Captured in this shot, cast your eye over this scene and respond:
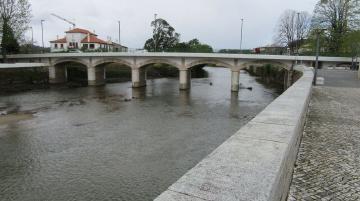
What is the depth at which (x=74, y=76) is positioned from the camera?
55.9 meters

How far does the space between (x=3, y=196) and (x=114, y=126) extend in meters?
10.4

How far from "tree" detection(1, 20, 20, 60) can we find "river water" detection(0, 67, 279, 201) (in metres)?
21.0

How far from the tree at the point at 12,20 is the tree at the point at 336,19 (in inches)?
1855

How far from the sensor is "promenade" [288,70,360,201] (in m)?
4.88

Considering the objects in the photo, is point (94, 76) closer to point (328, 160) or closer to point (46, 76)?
point (46, 76)

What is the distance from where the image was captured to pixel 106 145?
15.8 m

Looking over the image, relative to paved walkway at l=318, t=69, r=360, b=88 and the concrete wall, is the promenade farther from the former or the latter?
paved walkway at l=318, t=69, r=360, b=88

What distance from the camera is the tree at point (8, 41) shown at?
4553 cm

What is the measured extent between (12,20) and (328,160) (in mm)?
51820

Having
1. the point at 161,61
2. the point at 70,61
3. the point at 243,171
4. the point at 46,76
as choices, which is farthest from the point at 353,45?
the point at 46,76

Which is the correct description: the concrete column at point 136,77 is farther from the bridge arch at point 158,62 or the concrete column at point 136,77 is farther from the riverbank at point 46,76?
the riverbank at point 46,76

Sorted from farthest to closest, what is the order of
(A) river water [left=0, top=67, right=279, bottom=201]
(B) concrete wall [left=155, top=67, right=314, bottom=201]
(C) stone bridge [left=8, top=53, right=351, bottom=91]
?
(C) stone bridge [left=8, top=53, right=351, bottom=91]
(A) river water [left=0, top=67, right=279, bottom=201]
(B) concrete wall [left=155, top=67, right=314, bottom=201]

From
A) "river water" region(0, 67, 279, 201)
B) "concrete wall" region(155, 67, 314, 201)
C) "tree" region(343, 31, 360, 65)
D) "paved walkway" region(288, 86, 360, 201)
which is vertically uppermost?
"tree" region(343, 31, 360, 65)

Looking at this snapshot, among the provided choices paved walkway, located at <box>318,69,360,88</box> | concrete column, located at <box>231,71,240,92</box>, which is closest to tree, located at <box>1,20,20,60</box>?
concrete column, located at <box>231,71,240,92</box>
